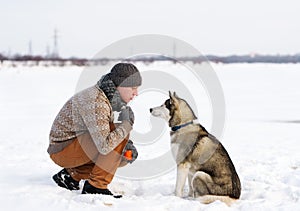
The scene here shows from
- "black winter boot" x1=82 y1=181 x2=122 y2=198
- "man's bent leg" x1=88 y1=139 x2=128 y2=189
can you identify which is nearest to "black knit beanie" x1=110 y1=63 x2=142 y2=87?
"man's bent leg" x1=88 y1=139 x2=128 y2=189

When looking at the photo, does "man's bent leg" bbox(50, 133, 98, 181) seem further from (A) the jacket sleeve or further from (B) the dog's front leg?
(B) the dog's front leg

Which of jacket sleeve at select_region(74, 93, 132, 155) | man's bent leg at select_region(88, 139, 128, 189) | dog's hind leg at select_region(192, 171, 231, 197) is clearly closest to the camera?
jacket sleeve at select_region(74, 93, 132, 155)

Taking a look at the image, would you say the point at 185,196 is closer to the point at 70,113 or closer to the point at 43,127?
the point at 70,113

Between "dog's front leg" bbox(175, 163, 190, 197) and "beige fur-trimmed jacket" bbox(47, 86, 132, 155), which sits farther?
"dog's front leg" bbox(175, 163, 190, 197)

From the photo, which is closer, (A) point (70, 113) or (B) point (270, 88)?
(A) point (70, 113)

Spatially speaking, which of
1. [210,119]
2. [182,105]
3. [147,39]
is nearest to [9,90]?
[210,119]

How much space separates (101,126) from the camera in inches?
160

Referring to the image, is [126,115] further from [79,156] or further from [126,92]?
[79,156]

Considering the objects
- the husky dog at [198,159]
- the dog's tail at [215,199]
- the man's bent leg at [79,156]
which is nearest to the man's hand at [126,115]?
the man's bent leg at [79,156]

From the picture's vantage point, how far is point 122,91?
14.1ft

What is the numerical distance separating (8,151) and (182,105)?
3.73 metres

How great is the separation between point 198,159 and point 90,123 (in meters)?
1.29

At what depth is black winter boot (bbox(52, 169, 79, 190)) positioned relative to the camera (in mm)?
4593

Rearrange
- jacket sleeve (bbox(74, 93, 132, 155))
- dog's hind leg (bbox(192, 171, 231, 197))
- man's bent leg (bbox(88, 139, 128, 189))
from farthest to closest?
1. dog's hind leg (bbox(192, 171, 231, 197))
2. man's bent leg (bbox(88, 139, 128, 189))
3. jacket sleeve (bbox(74, 93, 132, 155))
